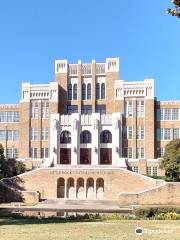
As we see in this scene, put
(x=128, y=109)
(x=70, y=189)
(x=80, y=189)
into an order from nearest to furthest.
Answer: (x=70, y=189)
(x=80, y=189)
(x=128, y=109)

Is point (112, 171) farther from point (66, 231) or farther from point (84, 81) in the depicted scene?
point (66, 231)

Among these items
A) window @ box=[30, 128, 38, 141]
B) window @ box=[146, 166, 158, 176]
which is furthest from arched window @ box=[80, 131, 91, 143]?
window @ box=[146, 166, 158, 176]

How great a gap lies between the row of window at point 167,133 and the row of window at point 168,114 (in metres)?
1.70

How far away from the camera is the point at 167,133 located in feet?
251

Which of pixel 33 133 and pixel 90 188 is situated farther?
pixel 33 133

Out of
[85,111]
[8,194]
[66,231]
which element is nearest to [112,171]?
[8,194]

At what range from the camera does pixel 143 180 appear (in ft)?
202

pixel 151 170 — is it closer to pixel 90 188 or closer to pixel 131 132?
pixel 131 132

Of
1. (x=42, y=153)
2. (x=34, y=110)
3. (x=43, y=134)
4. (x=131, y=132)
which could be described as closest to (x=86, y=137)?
(x=131, y=132)

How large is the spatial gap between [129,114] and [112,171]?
625 inches

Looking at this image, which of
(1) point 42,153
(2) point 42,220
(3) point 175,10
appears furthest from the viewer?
(1) point 42,153

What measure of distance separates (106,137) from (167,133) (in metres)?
9.43

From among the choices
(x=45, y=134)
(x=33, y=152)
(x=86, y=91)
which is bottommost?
(x=33, y=152)

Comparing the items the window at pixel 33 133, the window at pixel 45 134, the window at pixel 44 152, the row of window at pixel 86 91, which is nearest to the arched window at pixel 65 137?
the window at pixel 45 134
